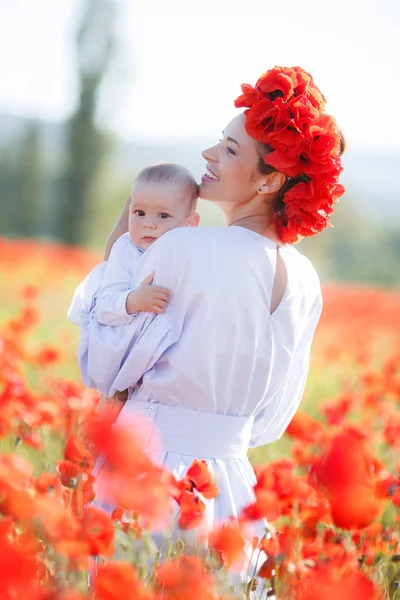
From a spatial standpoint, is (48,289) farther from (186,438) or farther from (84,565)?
(84,565)

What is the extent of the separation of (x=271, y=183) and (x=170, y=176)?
0.29 m

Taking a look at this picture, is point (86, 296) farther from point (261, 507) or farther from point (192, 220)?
point (261, 507)

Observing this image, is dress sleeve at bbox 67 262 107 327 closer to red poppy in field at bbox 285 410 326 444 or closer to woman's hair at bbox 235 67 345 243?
woman's hair at bbox 235 67 345 243

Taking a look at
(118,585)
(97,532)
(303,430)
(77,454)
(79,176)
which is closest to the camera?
(118,585)

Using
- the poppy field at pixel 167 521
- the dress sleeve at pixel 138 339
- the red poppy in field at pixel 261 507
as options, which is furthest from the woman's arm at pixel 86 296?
the red poppy in field at pixel 261 507

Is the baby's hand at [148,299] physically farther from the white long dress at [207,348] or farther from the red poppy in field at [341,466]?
the red poppy in field at [341,466]

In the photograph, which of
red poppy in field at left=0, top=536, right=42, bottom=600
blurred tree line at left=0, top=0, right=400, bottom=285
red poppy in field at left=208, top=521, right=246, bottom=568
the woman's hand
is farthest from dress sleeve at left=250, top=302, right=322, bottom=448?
blurred tree line at left=0, top=0, right=400, bottom=285

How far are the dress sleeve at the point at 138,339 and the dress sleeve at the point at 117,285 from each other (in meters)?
0.03

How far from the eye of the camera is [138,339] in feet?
8.76

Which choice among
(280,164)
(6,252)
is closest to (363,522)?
(280,164)

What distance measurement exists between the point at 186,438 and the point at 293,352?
0.40 m

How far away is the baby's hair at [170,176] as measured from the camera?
285cm

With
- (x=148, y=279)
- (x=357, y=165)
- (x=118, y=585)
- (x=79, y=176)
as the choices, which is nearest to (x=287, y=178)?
(x=148, y=279)

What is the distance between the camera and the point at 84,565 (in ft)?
5.71
